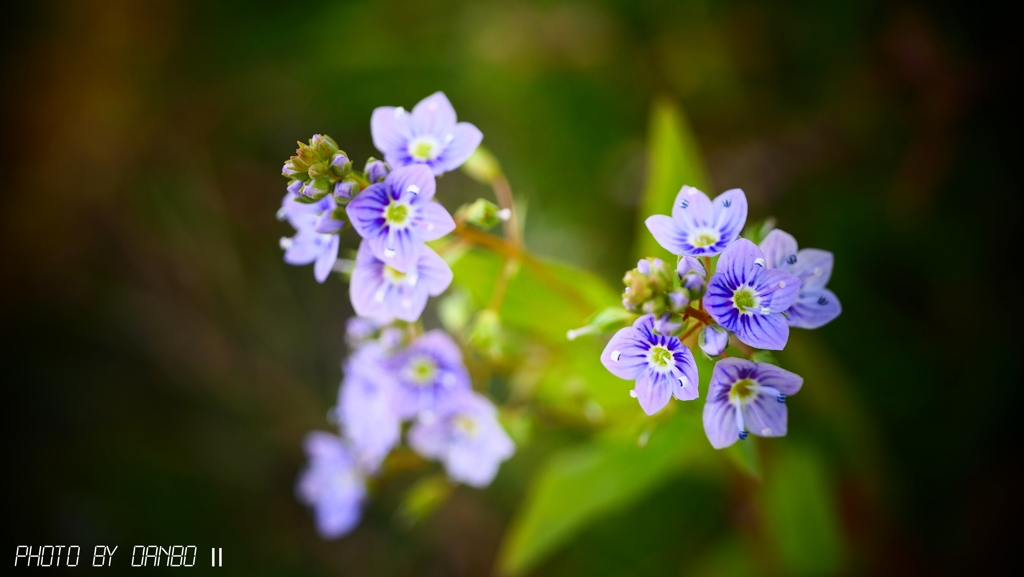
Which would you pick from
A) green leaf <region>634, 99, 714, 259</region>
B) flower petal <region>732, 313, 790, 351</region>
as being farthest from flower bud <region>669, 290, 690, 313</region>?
green leaf <region>634, 99, 714, 259</region>

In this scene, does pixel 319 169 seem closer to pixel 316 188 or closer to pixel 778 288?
pixel 316 188

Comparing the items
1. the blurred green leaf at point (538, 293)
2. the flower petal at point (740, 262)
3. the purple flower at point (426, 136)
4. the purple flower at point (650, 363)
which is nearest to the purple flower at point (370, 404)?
the blurred green leaf at point (538, 293)

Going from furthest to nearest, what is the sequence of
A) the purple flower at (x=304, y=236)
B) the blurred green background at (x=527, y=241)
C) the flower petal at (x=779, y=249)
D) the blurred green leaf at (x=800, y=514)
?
the blurred green background at (x=527, y=241), the blurred green leaf at (x=800, y=514), the purple flower at (x=304, y=236), the flower petal at (x=779, y=249)

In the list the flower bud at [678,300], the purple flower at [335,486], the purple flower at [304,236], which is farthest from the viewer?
the purple flower at [335,486]

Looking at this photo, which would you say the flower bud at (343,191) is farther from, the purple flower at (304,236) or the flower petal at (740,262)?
the flower petal at (740,262)

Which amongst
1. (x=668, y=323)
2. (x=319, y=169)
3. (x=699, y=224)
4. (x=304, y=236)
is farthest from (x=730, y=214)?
(x=304, y=236)
